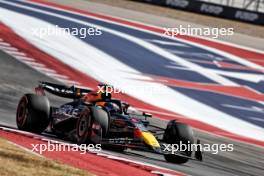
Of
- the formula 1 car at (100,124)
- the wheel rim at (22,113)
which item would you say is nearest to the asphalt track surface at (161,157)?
the formula 1 car at (100,124)

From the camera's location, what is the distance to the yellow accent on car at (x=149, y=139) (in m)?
12.2

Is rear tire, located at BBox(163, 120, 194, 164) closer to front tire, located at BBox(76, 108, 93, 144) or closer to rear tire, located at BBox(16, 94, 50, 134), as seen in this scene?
front tire, located at BBox(76, 108, 93, 144)

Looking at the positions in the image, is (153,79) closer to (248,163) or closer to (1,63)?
(1,63)

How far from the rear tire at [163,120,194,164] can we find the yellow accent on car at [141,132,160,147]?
625mm

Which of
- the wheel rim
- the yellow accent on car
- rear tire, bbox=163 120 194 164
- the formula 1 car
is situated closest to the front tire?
the formula 1 car

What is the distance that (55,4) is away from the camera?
35156mm

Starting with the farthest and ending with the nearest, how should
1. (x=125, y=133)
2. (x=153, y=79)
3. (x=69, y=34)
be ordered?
1. (x=69, y=34)
2. (x=153, y=79)
3. (x=125, y=133)

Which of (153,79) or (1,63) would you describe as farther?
(153,79)

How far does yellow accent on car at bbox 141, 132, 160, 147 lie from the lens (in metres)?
12.2

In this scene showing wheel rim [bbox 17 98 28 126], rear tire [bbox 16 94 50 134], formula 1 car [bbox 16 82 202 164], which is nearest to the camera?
formula 1 car [bbox 16 82 202 164]

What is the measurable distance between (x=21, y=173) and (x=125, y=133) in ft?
14.0

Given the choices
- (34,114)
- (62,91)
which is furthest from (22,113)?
(62,91)

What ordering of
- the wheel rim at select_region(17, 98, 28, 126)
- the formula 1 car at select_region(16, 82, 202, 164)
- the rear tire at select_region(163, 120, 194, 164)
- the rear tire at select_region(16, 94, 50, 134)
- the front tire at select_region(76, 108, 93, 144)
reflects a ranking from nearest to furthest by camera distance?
the front tire at select_region(76, 108, 93, 144)
the formula 1 car at select_region(16, 82, 202, 164)
the rear tire at select_region(163, 120, 194, 164)
the rear tire at select_region(16, 94, 50, 134)
the wheel rim at select_region(17, 98, 28, 126)

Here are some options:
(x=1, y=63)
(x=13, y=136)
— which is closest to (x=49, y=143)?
(x=13, y=136)
